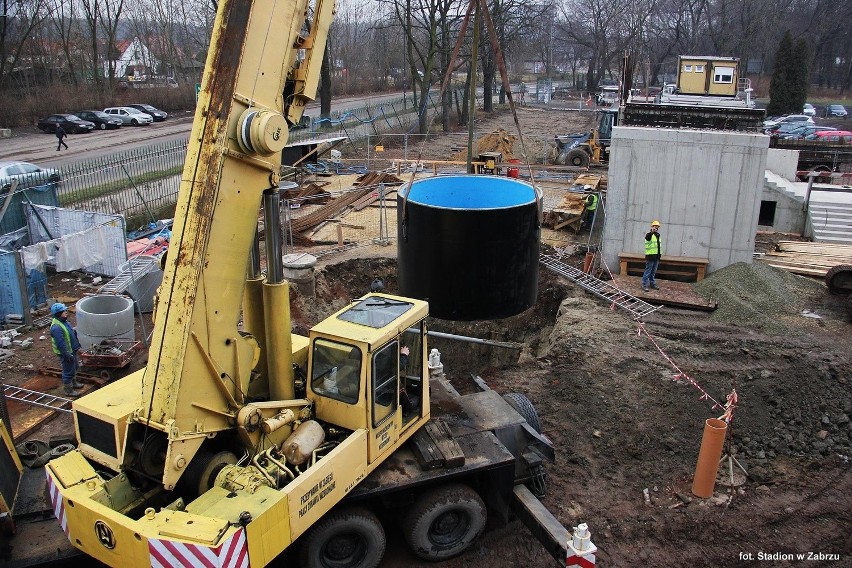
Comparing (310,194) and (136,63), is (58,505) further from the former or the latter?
(136,63)

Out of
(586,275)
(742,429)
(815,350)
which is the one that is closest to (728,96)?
(586,275)

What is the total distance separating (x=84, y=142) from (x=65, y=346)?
87.4ft

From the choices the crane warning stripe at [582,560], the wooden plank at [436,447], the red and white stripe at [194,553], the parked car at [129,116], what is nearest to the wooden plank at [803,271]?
the wooden plank at [436,447]

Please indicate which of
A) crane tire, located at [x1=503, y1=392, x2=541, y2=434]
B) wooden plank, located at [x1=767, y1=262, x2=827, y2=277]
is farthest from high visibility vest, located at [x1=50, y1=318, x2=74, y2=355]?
wooden plank, located at [x1=767, y1=262, x2=827, y2=277]

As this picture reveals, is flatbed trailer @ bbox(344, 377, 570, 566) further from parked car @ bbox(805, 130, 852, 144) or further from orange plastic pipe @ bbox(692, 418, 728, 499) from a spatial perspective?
parked car @ bbox(805, 130, 852, 144)

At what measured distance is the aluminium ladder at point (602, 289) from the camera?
13.5 metres

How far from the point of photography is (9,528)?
5.82 meters

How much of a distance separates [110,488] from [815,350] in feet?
36.6

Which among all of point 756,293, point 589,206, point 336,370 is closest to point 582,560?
point 336,370

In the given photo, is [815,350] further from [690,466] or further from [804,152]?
[804,152]

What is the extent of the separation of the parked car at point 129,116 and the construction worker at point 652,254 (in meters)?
34.0

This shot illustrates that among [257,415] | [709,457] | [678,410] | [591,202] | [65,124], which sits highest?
[65,124]

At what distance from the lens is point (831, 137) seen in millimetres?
31125

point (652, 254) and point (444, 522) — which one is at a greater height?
point (652, 254)
